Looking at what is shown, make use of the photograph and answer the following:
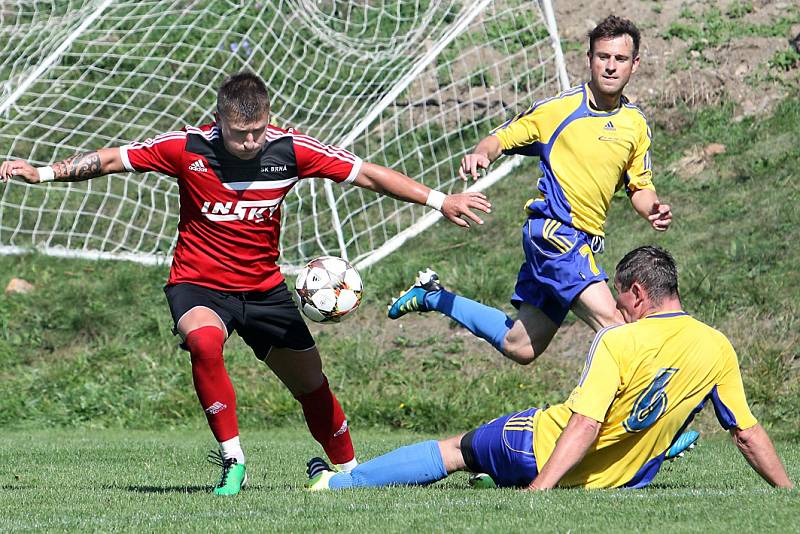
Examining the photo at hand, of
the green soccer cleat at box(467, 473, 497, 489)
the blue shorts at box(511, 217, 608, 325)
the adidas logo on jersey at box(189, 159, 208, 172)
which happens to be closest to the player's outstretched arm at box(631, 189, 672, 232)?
the blue shorts at box(511, 217, 608, 325)

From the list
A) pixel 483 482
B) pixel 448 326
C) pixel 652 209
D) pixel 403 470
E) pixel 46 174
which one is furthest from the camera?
pixel 448 326

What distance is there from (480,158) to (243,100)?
1.44 metres

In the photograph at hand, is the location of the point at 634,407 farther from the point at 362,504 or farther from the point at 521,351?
the point at 521,351

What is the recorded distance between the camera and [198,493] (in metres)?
6.39

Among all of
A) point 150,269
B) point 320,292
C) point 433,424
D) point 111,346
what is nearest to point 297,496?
point 320,292

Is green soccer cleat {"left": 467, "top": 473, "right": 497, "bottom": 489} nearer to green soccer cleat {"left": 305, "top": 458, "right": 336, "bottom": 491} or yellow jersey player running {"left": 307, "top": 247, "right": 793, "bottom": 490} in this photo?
yellow jersey player running {"left": 307, "top": 247, "right": 793, "bottom": 490}

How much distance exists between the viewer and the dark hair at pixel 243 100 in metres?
6.31

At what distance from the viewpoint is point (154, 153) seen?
21.9 ft

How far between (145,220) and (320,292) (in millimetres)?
9171

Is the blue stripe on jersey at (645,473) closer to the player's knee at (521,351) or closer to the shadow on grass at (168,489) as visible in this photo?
the player's knee at (521,351)

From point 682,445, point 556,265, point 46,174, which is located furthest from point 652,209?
point 46,174

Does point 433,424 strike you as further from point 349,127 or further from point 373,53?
point 373,53

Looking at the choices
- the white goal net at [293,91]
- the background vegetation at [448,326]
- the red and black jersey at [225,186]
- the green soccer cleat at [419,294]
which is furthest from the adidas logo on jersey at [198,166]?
the white goal net at [293,91]

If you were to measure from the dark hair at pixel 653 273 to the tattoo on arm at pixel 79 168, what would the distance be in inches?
112
